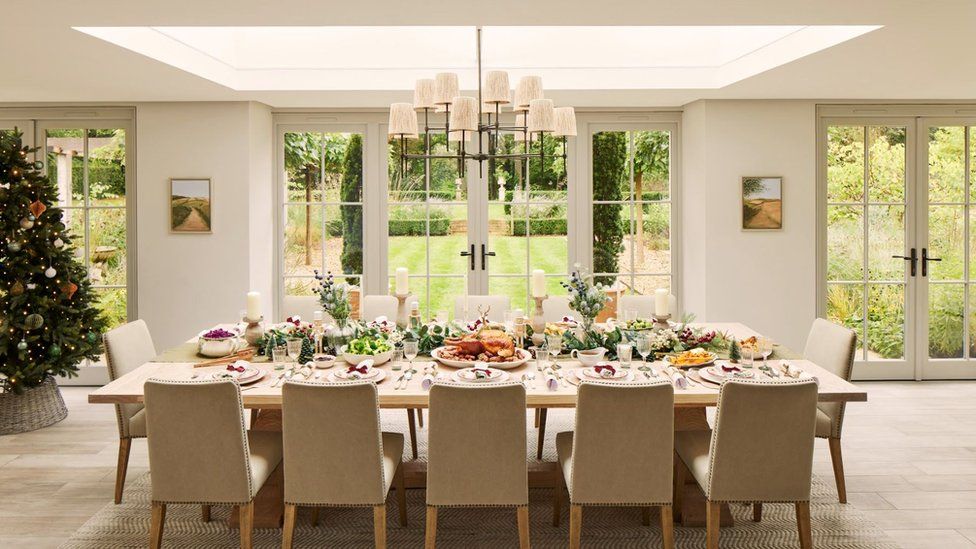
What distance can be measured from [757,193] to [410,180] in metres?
2.89

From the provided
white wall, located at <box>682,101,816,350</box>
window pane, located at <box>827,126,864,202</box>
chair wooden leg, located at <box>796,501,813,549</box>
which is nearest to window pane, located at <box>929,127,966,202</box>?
window pane, located at <box>827,126,864,202</box>

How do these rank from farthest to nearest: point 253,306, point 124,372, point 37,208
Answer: point 37,208
point 253,306
point 124,372

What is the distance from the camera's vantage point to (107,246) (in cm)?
582

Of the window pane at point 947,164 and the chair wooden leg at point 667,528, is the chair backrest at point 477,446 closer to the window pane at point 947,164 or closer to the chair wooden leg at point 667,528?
the chair wooden leg at point 667,528

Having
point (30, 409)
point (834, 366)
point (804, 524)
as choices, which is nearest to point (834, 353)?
point (834, 366)

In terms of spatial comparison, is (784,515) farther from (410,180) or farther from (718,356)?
(410,180)

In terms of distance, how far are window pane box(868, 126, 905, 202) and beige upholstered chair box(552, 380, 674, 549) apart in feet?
14.1

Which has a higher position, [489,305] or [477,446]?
[489,305]

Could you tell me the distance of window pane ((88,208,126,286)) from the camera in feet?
19.0

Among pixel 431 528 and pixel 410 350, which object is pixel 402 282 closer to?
pixel 410 350

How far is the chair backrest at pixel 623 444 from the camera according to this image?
2652mm

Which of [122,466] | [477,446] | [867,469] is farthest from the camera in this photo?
[867,469]

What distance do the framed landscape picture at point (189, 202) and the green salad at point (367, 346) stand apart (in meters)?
2.73

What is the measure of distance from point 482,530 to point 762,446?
1339 millimetres
